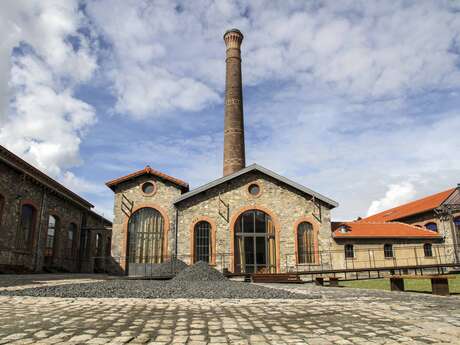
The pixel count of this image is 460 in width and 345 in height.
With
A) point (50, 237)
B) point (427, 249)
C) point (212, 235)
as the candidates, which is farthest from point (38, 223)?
point (427, 249)

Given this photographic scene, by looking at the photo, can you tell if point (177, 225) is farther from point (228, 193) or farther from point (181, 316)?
point (181, 316)

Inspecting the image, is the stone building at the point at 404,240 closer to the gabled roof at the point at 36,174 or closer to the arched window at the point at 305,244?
the arched window at the point at 305,244

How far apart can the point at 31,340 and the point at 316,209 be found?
17.8m

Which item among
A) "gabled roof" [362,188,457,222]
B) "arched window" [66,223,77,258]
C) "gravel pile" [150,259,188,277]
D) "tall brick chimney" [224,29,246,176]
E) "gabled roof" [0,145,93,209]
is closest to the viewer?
"gabled roof" [0,145,93,209]

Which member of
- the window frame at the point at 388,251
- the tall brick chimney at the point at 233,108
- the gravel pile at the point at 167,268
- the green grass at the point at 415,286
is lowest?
the green grass at the point at 415,286

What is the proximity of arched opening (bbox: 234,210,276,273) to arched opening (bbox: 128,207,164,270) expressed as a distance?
4.29m

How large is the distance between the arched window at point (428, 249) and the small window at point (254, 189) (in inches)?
438

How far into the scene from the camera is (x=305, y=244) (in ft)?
64.1

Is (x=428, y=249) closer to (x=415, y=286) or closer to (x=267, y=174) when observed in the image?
(x=415, y=286)

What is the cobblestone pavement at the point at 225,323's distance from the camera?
150 inches

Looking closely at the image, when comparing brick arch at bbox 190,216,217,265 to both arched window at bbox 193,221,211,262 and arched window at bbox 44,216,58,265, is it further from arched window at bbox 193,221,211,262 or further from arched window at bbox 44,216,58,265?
arched window at bbox 44,216,58,265

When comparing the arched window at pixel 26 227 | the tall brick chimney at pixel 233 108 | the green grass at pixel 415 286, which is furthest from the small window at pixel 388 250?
the arched window at pixel 26 227

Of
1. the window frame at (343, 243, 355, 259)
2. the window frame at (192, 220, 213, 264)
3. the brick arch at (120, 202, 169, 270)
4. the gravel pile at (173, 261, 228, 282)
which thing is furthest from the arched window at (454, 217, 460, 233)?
the brick arch at (120, 202, 169, 270)

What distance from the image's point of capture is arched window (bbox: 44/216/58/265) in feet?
65.2
